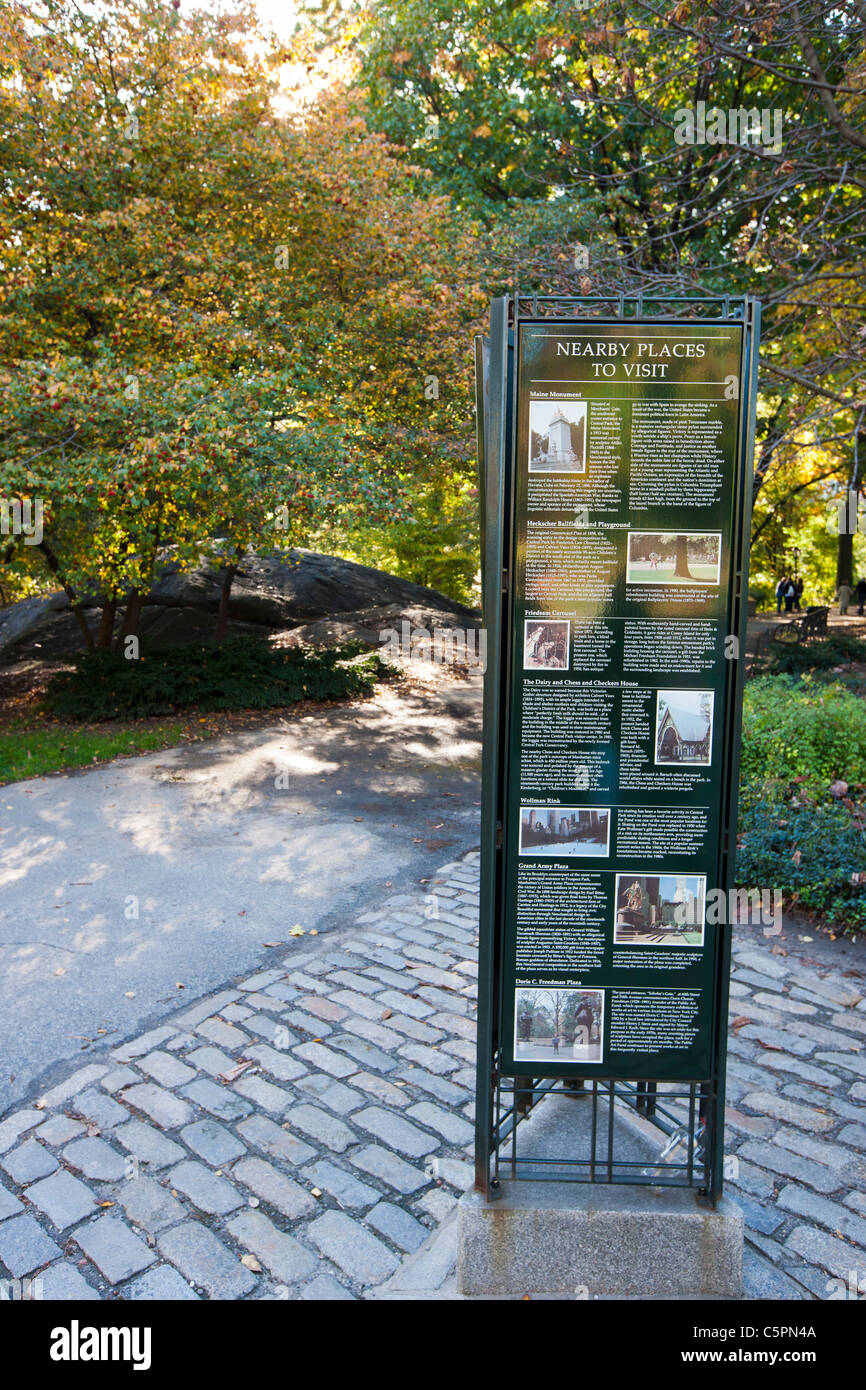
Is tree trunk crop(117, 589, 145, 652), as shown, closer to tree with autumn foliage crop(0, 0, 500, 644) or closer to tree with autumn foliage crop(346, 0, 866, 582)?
tree with autumn foliage crop(0, 0, 500, 644)

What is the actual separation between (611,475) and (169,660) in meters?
11.5

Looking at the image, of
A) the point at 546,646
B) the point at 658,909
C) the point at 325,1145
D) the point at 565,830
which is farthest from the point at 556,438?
the point at 325,1145

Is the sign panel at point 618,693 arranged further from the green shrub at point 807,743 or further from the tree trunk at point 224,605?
the tree trunk at point 224,605

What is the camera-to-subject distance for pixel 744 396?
2648 millimetres

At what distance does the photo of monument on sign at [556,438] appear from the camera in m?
2.66

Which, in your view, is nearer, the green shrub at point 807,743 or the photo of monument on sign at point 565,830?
the photo of monument on sign at point 565,830

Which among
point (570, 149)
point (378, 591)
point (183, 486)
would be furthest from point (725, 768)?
point (378, 591)

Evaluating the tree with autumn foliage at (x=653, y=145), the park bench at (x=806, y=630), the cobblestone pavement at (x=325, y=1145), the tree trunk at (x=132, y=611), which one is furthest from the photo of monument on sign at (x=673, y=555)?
the park bench at (x=806, y=630)

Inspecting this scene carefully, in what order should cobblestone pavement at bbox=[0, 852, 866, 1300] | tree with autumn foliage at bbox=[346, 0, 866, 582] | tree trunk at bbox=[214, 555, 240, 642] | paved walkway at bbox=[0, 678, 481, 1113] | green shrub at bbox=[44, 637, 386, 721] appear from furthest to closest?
tree trunk at bbox=[214, 555, 240, 642] < green shrub at bbox=[44, 637, 386, 721] < tree with autumn foliage at bbox=[346, 0, 866, 582] < paved walkway at bbox=[0, 678, 481, 1113] < cobblestone pavement at bbox=[0, 852, 866, 1300]

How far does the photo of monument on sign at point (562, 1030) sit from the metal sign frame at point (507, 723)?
0.07 meters

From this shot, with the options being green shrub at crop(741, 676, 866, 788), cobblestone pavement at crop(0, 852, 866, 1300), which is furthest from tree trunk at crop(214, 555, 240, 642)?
cobblestone pavement at crop(0, 852, 866, 1300)

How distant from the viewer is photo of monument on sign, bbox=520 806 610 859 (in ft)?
9.04

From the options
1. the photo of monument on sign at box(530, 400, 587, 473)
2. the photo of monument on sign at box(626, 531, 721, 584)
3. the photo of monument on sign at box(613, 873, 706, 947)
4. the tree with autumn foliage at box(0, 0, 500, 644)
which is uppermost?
the tree with autumn foliage at box(0, 0, 500, 644)

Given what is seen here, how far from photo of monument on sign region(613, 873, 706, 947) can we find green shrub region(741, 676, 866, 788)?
4788mm
